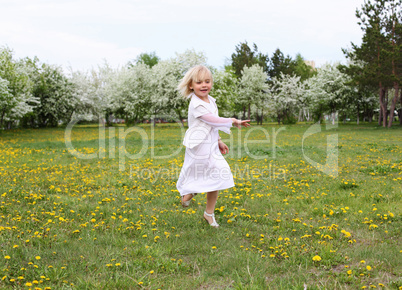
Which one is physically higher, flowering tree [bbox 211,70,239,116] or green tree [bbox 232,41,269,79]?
green tree [bbox 232,41,269,79]

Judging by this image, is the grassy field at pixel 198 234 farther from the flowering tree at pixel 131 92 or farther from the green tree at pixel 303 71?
the green tree at pixel 303 71

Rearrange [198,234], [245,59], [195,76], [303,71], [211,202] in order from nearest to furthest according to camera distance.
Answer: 1. [198,234]
2. [195,76]
3. [211,202]
4. [245,59]
5. [303,71]

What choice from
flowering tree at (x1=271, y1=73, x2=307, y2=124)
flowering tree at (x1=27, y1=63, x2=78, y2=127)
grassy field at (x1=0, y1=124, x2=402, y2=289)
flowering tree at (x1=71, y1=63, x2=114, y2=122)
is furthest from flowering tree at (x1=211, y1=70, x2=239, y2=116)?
grassy field at (x1=0, y1=124, x2=402, y2=289)

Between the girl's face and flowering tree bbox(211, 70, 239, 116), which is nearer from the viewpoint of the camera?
the girl's face

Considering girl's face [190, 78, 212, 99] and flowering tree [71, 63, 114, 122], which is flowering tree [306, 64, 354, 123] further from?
girl's face [190, 78, 212, 99]

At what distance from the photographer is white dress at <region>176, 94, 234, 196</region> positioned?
5129 mm

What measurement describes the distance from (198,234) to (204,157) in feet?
3.91

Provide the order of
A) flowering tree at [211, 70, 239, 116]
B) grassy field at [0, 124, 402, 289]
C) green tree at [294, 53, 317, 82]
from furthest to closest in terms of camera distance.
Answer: green tree at [294, 53, 317, 82], flowering tree at [211, 70, 239, 116], grassy field at [0, 124, 402, 289]

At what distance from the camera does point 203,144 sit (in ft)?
17.1

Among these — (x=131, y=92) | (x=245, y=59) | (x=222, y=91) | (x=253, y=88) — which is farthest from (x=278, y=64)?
(x=131, y=92)

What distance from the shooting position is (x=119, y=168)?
1067 centimetres

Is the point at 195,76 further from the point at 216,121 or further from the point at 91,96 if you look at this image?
the point at 91,96

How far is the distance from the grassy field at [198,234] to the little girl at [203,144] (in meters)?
0.66

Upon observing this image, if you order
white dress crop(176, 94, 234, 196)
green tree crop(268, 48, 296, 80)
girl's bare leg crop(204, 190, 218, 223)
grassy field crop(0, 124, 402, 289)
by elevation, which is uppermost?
green tree crop(268, 48, 296, 80)
